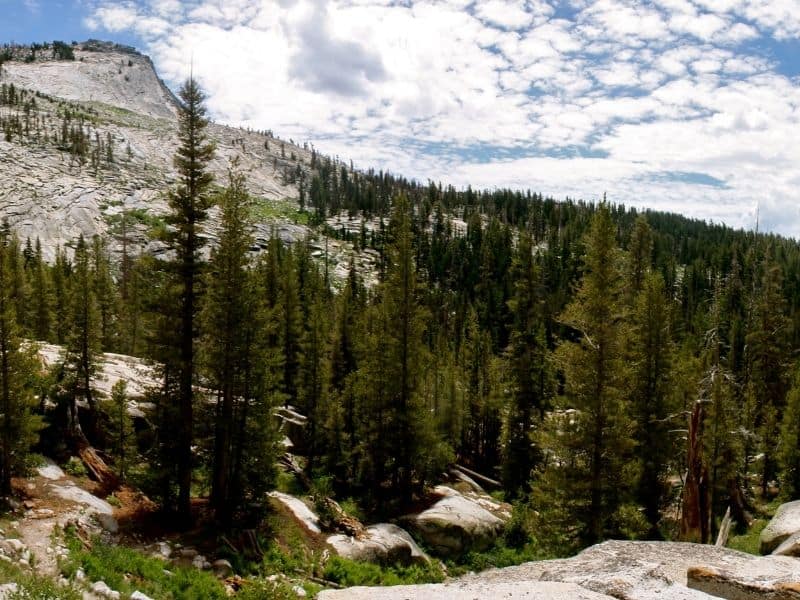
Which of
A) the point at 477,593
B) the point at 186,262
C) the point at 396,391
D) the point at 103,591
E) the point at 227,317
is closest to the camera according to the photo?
the point at 477,593

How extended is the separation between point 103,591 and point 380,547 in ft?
42.6

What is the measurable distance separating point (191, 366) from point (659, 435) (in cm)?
2189

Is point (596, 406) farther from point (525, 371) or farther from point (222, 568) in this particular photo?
point (525, 371)

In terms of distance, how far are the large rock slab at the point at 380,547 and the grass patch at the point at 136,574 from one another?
7.35 meters

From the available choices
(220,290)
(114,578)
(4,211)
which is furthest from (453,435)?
(4,211)

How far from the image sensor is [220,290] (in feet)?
69.1

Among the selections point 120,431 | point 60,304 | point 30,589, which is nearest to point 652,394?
point 120,431

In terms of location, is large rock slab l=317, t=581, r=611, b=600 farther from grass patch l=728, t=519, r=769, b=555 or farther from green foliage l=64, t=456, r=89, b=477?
green foliage l=64, t=456, r=89, b=477

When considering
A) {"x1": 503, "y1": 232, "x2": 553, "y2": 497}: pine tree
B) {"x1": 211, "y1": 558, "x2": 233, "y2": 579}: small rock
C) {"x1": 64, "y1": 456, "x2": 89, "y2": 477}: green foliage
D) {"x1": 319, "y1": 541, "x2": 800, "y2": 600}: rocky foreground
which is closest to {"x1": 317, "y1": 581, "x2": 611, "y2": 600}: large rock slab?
{"x1": 319, "y1": 541, "x2": 800, "y2": 600}: rocky foreground

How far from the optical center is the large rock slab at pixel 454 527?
25.6 metres

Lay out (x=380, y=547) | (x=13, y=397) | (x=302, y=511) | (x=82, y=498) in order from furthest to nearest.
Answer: (x=302, y=511) → (x=380, y=547) → (x=82, y=498) → (x=13, y=397)

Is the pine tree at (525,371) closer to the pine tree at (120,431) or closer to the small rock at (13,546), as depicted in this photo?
the pine tree at (120,431)

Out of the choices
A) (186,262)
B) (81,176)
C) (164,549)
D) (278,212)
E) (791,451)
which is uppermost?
(81,176)

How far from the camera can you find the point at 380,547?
22.2m
